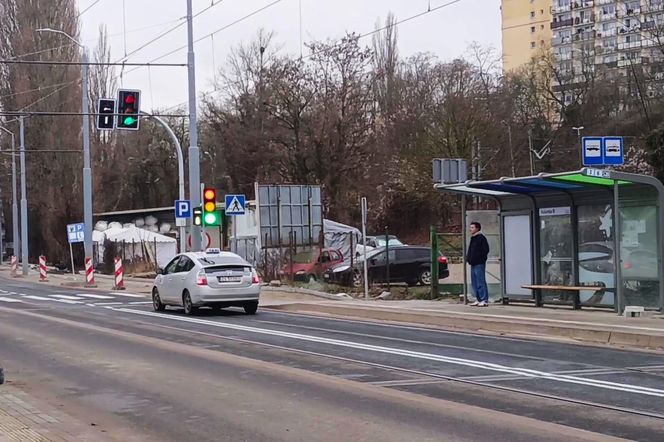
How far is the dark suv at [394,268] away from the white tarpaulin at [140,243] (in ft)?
66.9

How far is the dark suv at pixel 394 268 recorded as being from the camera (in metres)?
29.1

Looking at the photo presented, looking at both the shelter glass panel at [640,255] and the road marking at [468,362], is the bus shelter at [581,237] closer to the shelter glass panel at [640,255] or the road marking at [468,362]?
the shelter glass panel at [640,255]

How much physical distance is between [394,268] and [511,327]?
14147 mm

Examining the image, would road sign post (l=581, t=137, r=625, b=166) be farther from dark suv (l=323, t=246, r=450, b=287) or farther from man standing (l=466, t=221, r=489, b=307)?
dark suv (l=323, t=246, r=450, b=287)

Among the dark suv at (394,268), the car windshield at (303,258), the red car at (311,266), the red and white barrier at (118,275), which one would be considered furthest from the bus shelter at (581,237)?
the red and white barrier at (118,275)

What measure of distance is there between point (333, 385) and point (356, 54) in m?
45.7

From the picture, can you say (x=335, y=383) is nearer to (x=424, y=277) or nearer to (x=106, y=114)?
(x=106, y=114)

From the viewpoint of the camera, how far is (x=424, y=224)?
62.5m

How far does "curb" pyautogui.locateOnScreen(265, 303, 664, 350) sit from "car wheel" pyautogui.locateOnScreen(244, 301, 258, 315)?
60.9 inches

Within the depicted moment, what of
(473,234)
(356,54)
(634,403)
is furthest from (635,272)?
(356,54)

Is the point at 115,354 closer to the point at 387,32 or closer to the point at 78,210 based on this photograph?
the point at 78,210

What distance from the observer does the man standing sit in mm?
19047

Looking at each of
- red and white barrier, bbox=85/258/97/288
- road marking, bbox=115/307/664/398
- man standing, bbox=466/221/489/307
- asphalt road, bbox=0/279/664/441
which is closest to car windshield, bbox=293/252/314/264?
red and white barrier, bbox=85/258/97/288

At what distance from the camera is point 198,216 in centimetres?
2688
